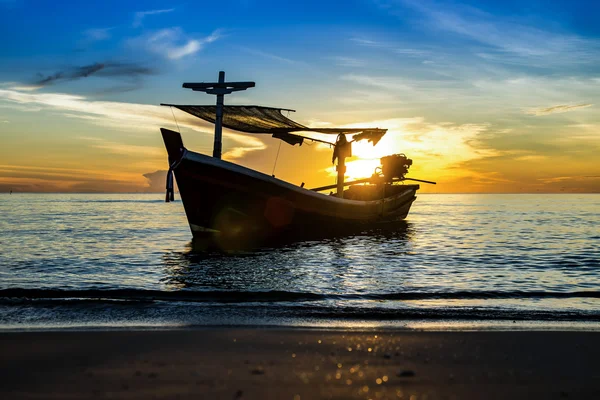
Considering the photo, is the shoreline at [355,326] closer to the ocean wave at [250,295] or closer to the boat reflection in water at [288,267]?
the ocean wave at [250,295]

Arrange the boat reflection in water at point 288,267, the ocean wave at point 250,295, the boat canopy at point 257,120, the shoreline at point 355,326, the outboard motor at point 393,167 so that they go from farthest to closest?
1. the outboard motor at point 393,167
2. the boat canopy at point 257,120
3. the boat reflection in water at point 288,267
4. the ocean wave at point 250,295
5. the shoreline at point 355,326

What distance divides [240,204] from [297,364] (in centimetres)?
1814

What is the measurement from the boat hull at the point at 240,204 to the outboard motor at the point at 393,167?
13144 millimetres

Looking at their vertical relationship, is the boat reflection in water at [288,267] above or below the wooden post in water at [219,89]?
below

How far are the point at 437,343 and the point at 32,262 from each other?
14835 mm

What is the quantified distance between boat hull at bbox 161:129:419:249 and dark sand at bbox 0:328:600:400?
50.3ft

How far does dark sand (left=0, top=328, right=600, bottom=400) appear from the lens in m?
4.00

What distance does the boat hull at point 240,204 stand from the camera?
2127cm

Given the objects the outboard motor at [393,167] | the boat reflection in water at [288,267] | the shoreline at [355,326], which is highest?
the outboard motor at [393,167]

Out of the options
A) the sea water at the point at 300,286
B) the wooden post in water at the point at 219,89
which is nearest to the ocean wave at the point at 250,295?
the sea water at the point at 300,286

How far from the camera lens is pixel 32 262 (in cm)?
1566

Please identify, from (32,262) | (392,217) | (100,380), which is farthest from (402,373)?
(392,217)

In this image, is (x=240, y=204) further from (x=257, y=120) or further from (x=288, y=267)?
(x=288, y=267)

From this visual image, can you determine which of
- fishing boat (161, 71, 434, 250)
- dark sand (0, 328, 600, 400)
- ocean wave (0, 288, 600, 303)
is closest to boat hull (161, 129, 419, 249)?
fishing boat (161, 71, 434, 250)
